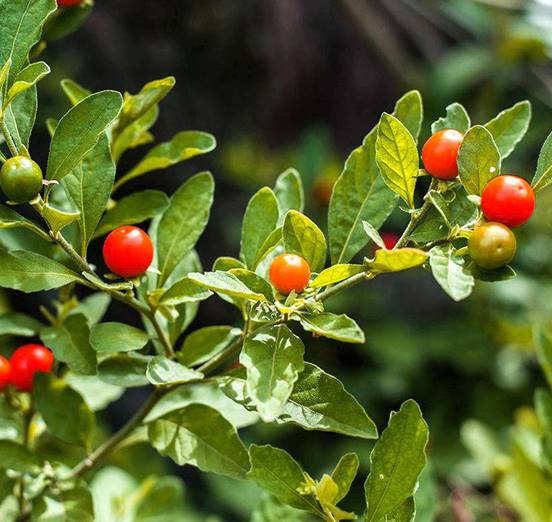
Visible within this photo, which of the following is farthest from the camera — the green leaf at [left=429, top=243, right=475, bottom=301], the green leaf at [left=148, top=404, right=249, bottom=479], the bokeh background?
the bokeh background

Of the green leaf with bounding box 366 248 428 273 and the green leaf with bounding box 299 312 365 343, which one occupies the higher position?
the green leaf with bounding box 366 248 428 273

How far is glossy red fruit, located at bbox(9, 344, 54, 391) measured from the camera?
0.99 m

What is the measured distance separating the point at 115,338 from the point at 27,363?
207 millimetres

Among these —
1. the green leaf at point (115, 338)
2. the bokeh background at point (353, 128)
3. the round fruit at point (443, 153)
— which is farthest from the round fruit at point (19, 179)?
the bokeh background at point (353, 128)

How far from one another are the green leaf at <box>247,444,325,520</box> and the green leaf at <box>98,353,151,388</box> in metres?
0.17

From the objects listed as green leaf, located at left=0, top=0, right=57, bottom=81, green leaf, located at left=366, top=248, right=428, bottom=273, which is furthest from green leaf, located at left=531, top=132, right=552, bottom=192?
green leaf, located at left=0, top=0, right=57, bottom=81

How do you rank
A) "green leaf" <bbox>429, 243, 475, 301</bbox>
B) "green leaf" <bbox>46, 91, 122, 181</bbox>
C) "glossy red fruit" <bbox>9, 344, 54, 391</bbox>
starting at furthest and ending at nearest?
"glossy red fruit" <bbox>9, 344, 54, 391</bbox>
"green leaf" <bbox>46, 91, 122, 181</bbox>
"green leaf" <bbox>429, 243, 475, 301</bbox>

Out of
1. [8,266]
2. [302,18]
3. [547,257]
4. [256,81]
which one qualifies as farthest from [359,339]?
[302,18]

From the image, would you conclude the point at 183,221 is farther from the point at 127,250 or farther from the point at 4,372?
the point at 4,372

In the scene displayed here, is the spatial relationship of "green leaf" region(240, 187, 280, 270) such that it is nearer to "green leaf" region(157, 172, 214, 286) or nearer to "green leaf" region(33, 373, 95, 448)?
"green leaf" region(157, 172, 214, 286)

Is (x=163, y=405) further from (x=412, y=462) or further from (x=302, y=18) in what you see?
(x=302, y=18)

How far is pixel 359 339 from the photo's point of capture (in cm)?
71

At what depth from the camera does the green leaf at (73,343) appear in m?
0.91

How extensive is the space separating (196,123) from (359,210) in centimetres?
283
